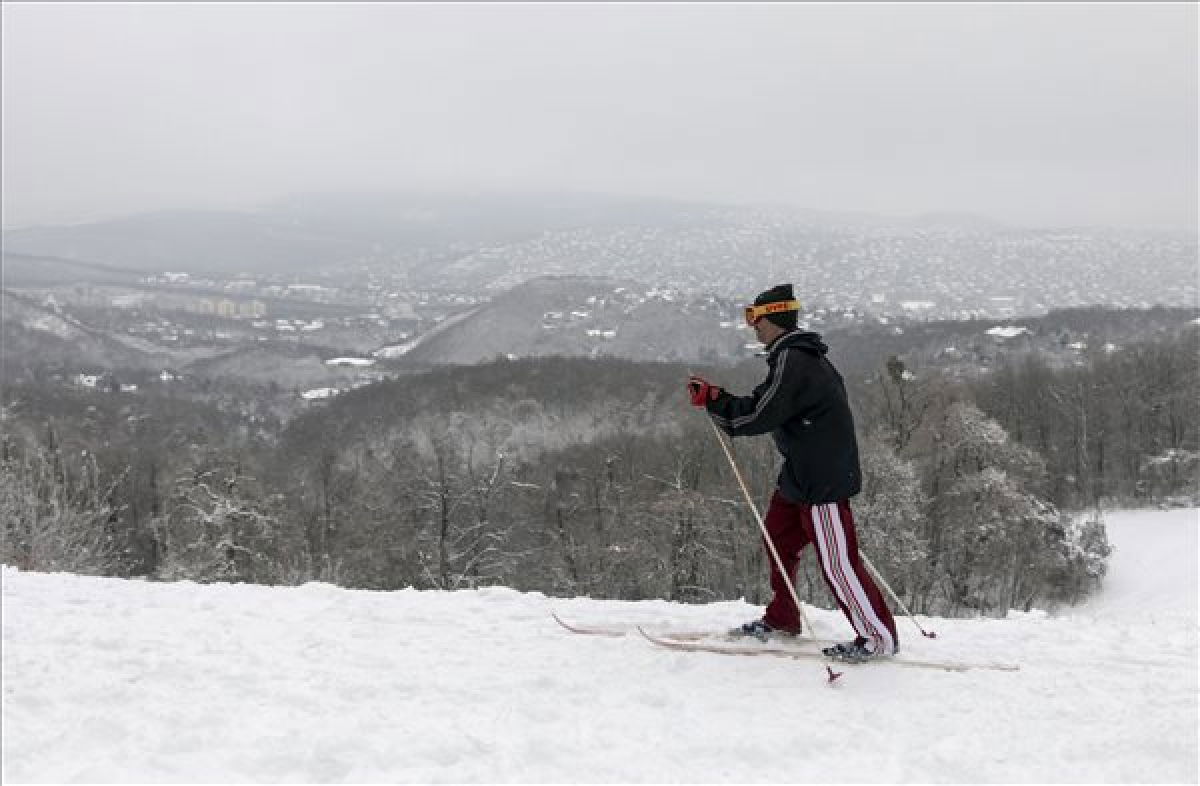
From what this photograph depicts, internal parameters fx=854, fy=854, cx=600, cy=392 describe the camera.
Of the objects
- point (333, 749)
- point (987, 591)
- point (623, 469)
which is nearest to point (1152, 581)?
point (987, 591)

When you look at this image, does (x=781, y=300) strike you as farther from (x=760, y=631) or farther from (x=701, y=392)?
(x=760, y=631)

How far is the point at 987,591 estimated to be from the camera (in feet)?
108

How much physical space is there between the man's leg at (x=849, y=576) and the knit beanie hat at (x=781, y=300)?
134cm

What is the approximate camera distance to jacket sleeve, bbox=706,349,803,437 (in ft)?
19.5

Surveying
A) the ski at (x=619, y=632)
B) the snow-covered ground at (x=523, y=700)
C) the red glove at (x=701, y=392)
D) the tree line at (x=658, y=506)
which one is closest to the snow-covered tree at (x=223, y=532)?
the tree line at (x=658, y=506)

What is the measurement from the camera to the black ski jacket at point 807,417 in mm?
5961

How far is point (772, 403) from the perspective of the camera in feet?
19.6

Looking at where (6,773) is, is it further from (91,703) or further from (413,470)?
(413,470)

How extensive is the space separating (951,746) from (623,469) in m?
44.7

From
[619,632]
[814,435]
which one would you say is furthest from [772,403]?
[619,632]

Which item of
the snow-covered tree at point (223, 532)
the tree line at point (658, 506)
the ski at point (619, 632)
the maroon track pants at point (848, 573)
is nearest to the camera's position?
the maroon track pants at point (848, 573)

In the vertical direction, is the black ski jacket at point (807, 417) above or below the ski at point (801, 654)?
above

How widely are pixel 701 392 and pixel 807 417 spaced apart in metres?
0.79

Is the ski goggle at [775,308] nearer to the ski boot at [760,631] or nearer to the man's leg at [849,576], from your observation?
the man's leg at [849,576]
